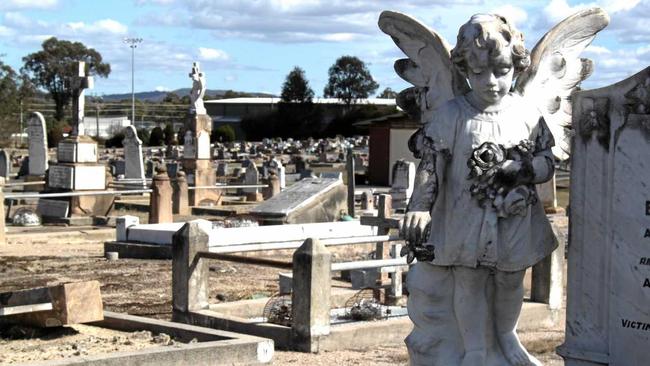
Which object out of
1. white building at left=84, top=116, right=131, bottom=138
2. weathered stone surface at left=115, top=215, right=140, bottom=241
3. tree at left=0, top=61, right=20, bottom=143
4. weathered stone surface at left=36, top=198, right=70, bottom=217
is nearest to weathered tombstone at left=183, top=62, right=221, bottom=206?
weathered stone surface at left=36, top=198, right=70, bottom=217

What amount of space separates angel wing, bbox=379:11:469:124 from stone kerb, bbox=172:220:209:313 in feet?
14.2

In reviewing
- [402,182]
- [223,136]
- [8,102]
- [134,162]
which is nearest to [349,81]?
[223,136]

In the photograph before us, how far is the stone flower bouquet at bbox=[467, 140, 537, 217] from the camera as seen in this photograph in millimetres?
6047

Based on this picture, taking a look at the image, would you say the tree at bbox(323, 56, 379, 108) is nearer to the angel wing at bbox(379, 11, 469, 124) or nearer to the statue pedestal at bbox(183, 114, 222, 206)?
the statue pedestal at bbox(183, 114, 222, 206)

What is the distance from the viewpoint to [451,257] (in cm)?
614

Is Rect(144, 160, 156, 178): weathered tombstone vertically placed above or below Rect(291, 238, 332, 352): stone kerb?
above

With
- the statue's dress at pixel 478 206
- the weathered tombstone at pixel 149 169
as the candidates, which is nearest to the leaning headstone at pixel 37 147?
the weathered tombstone at pixel 149 169

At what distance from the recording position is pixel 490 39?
6027 mm

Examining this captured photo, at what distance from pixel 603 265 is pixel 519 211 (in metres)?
0.93

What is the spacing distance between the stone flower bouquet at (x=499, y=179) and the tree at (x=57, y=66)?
85.2 meters

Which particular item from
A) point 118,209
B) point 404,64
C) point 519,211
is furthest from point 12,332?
point 118,209

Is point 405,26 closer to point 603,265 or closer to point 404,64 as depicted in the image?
point 404,64

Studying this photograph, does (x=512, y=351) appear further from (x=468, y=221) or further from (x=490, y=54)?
(x=490, y=54)

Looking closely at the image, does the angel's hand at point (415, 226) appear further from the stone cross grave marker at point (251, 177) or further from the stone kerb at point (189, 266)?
the stone cross grave marker at point (251, 177)
